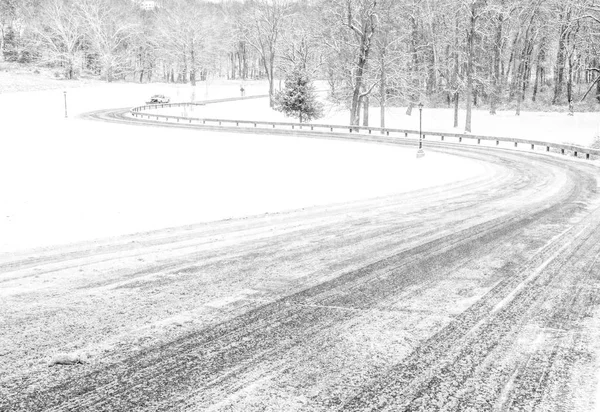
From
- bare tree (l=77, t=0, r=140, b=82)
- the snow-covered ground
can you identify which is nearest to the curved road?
the snow-covered ground

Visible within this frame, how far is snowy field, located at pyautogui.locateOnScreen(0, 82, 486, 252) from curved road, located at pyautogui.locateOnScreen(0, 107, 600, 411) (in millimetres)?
2865

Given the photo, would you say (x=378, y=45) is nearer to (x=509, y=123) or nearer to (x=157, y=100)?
(x=509, y=123)

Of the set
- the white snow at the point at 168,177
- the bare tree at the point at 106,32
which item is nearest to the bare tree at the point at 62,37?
the bare tree at the point at 106,32

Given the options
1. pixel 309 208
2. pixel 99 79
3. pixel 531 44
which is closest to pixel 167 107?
pixel 99 79

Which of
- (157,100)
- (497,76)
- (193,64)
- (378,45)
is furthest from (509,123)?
(193,64)

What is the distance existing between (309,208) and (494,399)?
9616 millimetres

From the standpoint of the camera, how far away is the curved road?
3607mm

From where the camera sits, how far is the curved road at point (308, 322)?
11.8ft

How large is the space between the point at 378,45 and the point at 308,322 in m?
42.5

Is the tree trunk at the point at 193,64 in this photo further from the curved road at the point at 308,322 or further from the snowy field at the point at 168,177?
the curved road at the point at 308,322

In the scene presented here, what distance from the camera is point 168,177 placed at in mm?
18969

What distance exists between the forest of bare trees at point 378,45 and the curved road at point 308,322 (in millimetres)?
20464

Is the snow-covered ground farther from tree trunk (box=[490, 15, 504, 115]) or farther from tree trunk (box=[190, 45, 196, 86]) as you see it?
tree trunk (box=[190, 45, 196, 86])

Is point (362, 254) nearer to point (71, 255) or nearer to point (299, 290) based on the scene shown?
point (299, 290)
